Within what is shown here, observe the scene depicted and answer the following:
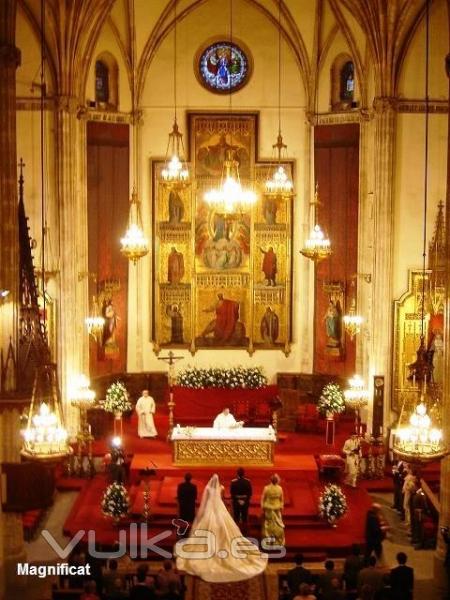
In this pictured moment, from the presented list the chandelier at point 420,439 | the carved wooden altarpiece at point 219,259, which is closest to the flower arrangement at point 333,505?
the chandelier at point 420,439

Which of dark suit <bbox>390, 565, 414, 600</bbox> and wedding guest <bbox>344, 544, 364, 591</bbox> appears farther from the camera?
wedding guest <bbox>344, 544, 364, 591</bbox>

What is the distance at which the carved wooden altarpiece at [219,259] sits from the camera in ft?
92.1

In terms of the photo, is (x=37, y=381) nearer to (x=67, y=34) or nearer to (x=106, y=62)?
(x=67, y=34)

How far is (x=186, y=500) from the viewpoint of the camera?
741 inches

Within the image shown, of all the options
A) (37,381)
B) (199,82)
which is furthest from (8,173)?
(199,82)

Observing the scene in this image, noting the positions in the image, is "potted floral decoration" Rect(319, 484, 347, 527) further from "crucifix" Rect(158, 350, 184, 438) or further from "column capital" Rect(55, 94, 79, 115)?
"column capital" Rect(55, 94, 79, 115)

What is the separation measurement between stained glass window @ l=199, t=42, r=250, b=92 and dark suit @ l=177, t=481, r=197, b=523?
43.8 feet

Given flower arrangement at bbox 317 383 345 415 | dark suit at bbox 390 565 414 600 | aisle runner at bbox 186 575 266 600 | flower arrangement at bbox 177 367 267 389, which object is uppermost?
flower arrangement at bbox 177 367 267 389

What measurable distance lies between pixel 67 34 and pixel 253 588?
14.1 metres

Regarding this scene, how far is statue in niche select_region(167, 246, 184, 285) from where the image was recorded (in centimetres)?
2825

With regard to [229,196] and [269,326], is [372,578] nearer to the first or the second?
[229,196]

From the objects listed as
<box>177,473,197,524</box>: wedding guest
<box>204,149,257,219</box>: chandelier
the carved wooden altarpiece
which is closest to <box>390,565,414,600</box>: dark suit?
<box>177,473,197,524</box>: wedding guest

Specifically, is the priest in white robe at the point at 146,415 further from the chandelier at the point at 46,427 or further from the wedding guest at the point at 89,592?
the wedding guest at the point at 89,592

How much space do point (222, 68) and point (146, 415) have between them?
33.7 feet
